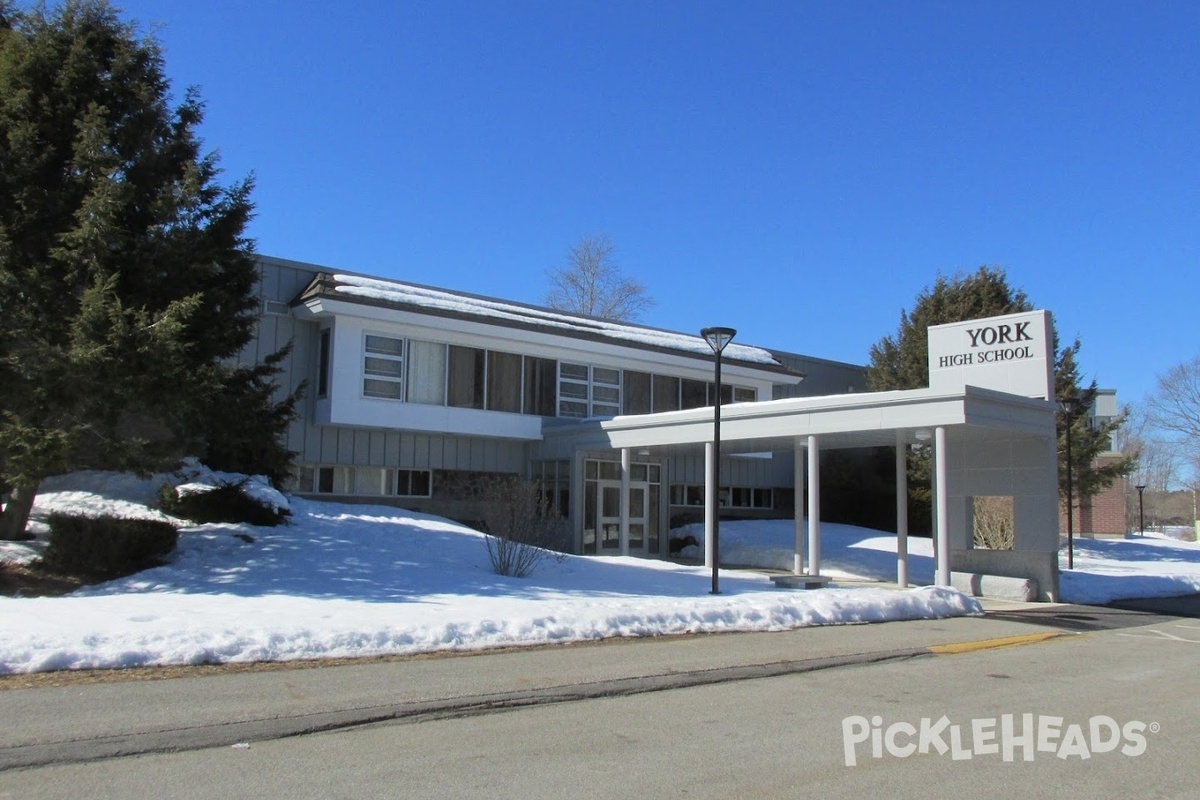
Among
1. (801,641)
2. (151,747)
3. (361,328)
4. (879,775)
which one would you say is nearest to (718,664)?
(801,641)

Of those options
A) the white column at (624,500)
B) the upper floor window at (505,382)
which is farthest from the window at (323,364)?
the white column at (624,500)

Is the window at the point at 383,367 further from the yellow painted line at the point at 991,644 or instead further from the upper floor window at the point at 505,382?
the yellow painted line at the point at 991,644

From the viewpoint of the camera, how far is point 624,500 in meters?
25.5

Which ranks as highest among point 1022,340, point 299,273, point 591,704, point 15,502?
point 299,273

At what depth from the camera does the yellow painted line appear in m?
12.3

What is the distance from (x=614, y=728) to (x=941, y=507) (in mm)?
12241

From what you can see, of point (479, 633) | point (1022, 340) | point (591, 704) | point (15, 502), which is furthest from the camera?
point (1022, 340)

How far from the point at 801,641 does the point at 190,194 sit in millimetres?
10792

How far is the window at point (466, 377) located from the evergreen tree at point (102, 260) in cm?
953

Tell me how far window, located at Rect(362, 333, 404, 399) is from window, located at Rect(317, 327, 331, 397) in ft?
2.94

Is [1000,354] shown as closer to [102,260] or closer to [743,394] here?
[743,394]

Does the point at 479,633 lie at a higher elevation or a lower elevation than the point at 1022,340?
lower

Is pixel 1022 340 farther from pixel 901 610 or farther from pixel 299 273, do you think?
pixel 299 273

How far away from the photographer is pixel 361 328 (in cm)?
2373
